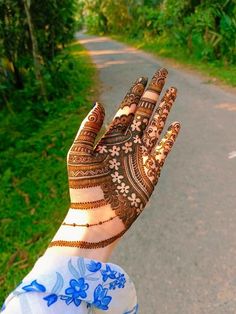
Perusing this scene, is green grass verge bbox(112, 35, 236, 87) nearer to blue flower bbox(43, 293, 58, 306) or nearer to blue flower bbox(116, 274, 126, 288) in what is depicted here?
blue flower bbox(116, 274, 126, 288)

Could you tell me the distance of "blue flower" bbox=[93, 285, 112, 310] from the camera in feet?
3.58

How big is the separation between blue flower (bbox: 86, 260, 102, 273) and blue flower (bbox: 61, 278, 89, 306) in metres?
0.05

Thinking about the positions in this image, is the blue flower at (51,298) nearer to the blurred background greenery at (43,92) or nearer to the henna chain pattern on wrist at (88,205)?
the henna chain pattern on wrist at (88,205)

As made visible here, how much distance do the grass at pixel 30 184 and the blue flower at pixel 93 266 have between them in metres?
A: 1.83

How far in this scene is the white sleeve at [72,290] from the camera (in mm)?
1012

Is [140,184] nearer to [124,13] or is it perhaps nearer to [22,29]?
[22,29]

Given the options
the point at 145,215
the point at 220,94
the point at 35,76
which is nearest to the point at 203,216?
the point at 145,215

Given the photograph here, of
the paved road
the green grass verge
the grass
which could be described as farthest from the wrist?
the green grass verge

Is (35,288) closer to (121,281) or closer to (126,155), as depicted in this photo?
(121,281)

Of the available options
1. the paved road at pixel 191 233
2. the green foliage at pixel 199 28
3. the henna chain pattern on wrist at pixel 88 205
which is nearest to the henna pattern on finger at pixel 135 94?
the henna chain pattern on wrist at pixel 88 205

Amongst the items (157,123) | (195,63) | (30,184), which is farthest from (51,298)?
(195,63)

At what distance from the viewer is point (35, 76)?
299 inches

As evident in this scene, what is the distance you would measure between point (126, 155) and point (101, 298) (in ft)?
1.84

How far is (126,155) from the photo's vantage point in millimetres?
1494
